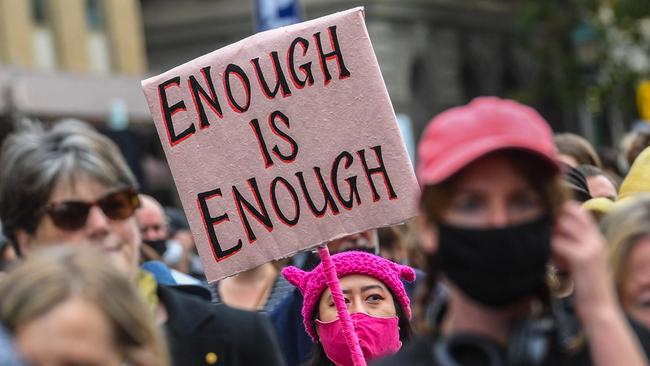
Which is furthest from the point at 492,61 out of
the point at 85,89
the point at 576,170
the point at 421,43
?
the point at 576,170

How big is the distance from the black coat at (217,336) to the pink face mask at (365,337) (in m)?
0.70

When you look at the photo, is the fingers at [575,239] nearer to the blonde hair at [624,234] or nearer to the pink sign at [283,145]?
the blonde hair at [624,234]

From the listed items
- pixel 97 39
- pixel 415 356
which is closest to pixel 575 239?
pixel 415 356

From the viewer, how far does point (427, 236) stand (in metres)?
3.44

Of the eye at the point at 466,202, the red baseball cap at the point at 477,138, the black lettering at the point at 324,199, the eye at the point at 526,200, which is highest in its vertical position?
the red baseball cap at the point at 477,138

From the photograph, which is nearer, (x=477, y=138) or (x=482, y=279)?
(x=482, y=279)

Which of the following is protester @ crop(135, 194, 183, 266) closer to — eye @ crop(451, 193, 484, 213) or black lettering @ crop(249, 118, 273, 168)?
black lettering @ crop(249, 118, 273, 168)

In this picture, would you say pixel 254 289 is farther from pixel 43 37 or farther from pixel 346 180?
pixel 43 37

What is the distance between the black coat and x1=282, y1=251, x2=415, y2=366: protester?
731 millimetres

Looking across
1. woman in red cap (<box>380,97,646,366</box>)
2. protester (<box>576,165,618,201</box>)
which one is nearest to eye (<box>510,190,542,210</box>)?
woman in red cap (<box>380,97,646,366</box>)

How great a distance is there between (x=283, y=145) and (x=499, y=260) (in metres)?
2.55

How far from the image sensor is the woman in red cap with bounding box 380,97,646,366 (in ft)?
10.7

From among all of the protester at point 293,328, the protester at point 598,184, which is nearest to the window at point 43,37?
the protester at point 598,184

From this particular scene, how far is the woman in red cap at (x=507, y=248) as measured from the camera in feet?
10.7
